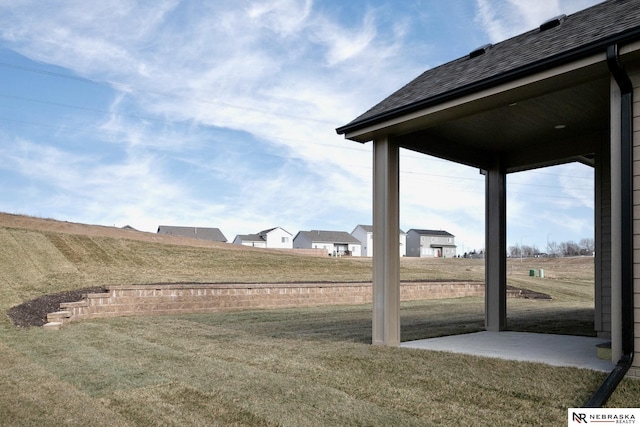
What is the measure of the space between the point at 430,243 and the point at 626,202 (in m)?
58.5

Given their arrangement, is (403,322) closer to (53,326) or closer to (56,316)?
(53,326)

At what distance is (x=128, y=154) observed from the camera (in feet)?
69.5

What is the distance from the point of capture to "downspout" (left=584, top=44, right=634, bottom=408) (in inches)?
179

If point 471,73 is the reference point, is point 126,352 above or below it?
below

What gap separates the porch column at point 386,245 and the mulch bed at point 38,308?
21.7 ft

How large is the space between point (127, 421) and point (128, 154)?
765 inches

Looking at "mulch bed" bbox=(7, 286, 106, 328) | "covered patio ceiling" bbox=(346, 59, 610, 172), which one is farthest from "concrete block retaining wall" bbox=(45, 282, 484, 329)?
"covered patio ceiling" bbox=(346, 59, 610, 172)

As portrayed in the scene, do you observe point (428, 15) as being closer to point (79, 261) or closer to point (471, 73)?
point (471, 73)

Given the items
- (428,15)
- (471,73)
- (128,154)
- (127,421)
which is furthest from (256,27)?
(127,421)

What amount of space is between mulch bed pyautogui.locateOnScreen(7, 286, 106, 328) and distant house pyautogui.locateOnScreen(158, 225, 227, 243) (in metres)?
42.5

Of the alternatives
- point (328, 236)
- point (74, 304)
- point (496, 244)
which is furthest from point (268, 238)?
point (496, 244)

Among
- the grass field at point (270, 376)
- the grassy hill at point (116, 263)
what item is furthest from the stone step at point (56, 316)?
the grassy hill at point (116, 263)

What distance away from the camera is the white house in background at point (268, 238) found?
59.5m

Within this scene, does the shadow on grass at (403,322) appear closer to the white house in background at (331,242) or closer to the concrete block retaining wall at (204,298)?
the concrete block retaining wall at (204,298)
